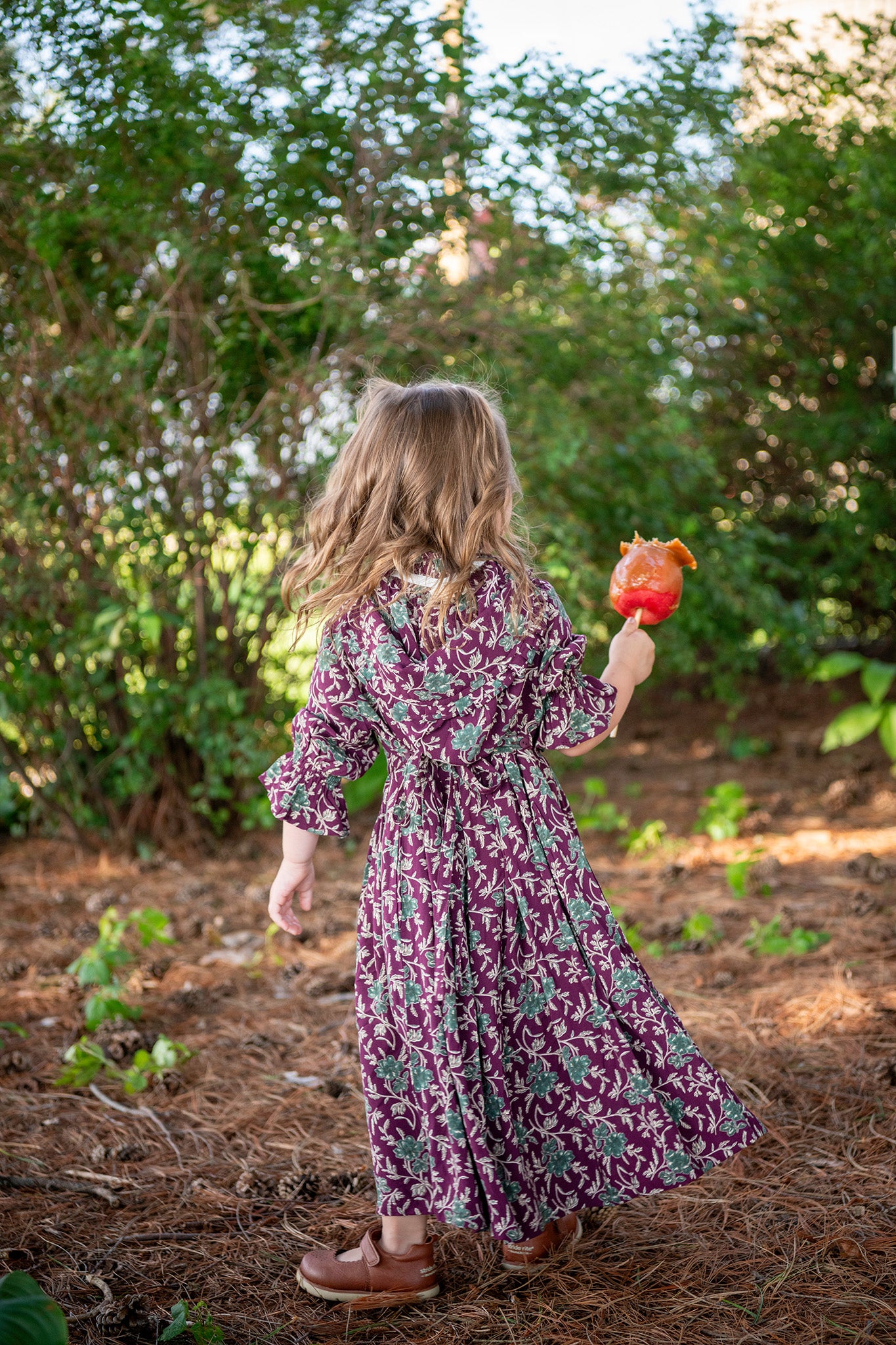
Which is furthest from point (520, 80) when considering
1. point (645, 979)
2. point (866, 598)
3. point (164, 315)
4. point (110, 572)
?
point (866, 598)

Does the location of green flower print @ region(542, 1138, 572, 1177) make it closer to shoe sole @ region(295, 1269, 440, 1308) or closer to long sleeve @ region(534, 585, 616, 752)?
shoe sole @ region(295, 1269, 440, 1308)

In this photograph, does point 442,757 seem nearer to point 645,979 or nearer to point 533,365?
point 645,979

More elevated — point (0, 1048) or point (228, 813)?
point (0, 1048)

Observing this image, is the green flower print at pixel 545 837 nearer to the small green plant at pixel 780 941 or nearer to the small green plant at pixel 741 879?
the small green plant at pixel 780 941

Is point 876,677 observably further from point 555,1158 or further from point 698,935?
point 555,1158

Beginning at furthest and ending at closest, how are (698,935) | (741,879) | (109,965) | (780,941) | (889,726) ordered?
1. (741,879)
2. (698,935)
3. (780,941)
4. (109,965)
5. (889,726)

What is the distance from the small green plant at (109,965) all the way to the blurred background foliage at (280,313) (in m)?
0.89

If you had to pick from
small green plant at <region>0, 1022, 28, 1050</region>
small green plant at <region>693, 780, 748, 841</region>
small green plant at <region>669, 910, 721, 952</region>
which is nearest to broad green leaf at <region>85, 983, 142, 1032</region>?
small green plant at <region>0, 1022, 28, 1050</region>

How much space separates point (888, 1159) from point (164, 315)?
340 centimetres

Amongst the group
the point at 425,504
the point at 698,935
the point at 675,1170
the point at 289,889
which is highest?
the point at 425,504

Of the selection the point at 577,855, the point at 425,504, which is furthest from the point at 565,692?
the point at 425,504

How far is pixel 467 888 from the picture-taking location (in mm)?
1912

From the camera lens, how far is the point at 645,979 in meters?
1.97

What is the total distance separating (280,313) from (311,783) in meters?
2.63
